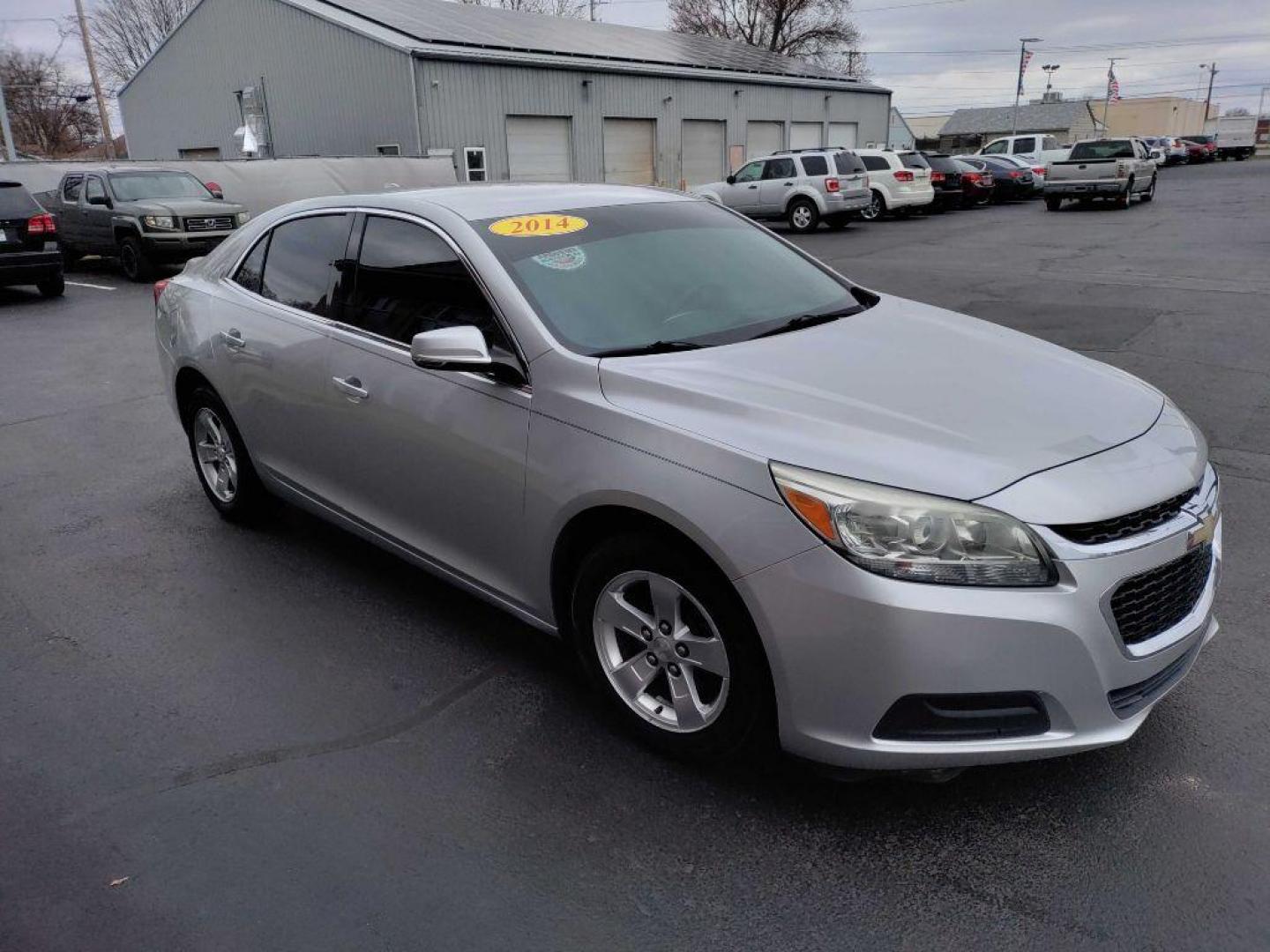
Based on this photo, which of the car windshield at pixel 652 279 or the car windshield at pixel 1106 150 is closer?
the car windshield at pixel 652 279

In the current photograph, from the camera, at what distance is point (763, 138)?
35062mm

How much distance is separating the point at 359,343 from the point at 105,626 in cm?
159

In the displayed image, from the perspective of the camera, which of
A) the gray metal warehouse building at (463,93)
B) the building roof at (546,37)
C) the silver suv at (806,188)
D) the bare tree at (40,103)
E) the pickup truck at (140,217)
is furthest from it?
the bare tree at (40,103)

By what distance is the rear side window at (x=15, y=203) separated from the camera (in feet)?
43.6

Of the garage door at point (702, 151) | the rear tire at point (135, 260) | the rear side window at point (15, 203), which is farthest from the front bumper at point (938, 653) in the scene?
the garage door at point (702, 151)

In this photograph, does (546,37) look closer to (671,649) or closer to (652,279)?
(652,279)

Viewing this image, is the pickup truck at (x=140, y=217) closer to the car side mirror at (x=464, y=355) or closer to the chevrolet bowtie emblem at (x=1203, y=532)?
the car side mirror at (x=464, y=355)

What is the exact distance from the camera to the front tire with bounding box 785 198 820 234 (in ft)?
75.8

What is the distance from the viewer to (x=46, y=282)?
14.4 metres

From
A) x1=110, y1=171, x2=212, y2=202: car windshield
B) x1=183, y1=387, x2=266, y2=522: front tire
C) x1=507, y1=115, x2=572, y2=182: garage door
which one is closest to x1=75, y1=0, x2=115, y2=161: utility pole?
x1=507, y1=115, x2=572, y2=182: garage door

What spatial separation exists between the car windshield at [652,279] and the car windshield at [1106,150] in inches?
1026

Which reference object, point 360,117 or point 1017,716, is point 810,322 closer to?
point 1017,716

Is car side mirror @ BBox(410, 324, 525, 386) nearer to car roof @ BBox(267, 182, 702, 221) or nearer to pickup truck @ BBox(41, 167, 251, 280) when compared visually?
car roof @ BBox(267, 182, 702, 221)

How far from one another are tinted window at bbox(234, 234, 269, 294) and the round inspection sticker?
1.54 meters
